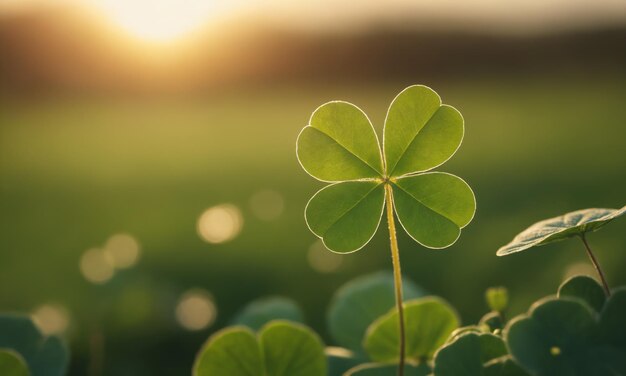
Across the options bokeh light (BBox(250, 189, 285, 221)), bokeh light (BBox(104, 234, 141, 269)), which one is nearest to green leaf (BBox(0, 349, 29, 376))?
bokeh light (BBox(104, 234, 141, 269))

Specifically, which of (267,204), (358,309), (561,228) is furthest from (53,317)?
(561,228)

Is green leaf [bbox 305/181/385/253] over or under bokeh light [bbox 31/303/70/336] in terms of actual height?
under

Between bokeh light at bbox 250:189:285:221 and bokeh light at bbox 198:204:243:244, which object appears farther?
bokeh light at bbox 250:189:285:221

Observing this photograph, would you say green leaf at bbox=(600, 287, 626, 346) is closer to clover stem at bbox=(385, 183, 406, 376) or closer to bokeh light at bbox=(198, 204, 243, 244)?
clover stem at bbox=(385, 183, 406, 376)

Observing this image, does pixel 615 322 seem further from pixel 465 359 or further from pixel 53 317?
pixel 53 317

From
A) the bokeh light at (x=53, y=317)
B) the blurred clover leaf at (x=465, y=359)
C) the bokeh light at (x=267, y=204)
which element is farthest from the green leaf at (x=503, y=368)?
the bokeh light at (x=267, y=204)

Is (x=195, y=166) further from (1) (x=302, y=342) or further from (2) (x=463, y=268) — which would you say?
(1) (x=302, y=342)
